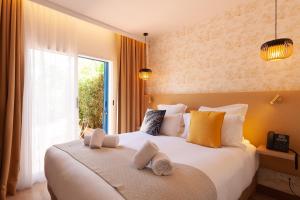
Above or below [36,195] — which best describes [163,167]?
above

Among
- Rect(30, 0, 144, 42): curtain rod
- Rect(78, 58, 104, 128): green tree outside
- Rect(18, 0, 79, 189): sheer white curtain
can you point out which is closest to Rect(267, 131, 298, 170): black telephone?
Rect(18, 0, 79, 189): sheer white curtain

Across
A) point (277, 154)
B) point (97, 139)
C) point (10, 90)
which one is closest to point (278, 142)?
point (277, 154)

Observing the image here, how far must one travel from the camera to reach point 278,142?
6.61 feet

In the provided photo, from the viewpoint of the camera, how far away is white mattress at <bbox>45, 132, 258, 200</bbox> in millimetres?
1140

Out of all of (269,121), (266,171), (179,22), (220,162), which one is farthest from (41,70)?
(266,171)

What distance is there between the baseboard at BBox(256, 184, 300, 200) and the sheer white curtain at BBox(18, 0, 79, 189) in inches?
111

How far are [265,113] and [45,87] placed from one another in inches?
121

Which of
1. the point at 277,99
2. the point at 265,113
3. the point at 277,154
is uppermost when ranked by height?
the point at 277,99

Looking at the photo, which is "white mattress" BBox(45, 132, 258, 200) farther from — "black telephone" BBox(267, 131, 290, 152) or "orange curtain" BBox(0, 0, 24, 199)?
"orange curtain" BBox(0, 0, 24, 199)

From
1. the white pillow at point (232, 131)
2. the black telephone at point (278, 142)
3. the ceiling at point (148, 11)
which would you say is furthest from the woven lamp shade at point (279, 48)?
the ceiling at point (148, 11)

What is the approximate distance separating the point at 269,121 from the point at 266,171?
0.68m

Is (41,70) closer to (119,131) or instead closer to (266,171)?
(119,131)

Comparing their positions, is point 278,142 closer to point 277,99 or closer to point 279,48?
point 277,99

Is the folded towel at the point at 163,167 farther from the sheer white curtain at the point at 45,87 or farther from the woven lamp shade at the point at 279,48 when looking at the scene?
the sheer white curtain at the point at 45,87
